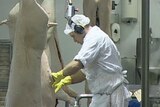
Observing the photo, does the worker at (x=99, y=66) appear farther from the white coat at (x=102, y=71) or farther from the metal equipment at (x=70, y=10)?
the metal equipment at (x=70, y=10)

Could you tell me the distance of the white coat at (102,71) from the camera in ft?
8.16

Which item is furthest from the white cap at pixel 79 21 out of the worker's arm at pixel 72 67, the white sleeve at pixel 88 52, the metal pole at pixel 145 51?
the metal pole at pixel 145 51

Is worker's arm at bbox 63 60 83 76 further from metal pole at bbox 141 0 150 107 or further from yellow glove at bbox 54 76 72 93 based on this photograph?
metal pole at bbox 141 0 150 107

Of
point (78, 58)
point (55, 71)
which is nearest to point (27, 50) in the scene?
point (55, 71)

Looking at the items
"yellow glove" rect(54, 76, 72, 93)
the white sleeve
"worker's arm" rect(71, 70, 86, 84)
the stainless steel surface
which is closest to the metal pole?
the stainless steel surface

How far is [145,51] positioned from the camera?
1494mm

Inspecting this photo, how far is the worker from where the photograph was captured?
8.14 ft

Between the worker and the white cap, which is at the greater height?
the white cap

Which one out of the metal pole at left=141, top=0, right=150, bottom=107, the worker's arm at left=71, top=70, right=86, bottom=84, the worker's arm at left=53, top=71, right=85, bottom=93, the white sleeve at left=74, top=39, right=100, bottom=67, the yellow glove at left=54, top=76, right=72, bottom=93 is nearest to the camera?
the metal pole at left=141, top=0, right=150, bottom=107

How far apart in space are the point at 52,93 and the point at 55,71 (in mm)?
680

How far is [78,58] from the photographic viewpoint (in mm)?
2447

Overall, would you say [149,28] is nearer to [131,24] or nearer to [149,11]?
[149,11]

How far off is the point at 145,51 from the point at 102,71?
3.40 ft

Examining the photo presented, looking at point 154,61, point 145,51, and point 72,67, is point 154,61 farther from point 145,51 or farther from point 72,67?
point 72,67
